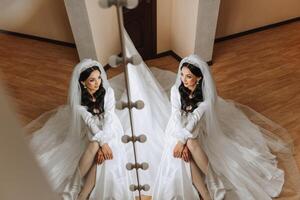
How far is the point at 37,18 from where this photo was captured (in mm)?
1656

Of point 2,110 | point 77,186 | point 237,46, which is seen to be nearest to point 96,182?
point 77,186

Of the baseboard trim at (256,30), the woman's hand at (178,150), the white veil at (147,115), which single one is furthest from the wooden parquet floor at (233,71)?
the woman's hand at (178,150)

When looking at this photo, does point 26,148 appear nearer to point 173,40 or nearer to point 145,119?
point 145,119

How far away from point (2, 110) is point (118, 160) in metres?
1.37

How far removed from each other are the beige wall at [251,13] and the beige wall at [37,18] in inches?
67.0

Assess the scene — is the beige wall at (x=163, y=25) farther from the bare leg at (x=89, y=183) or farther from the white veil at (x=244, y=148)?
the bare leg at (x=89, y=183)

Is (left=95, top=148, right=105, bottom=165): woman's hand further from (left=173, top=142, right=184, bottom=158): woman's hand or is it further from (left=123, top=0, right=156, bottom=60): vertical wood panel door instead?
(left=123, top=0, right=156, bottom=60): vertical wood panel door

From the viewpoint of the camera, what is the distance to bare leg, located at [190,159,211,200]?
1624 mm

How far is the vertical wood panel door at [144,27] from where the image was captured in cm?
192

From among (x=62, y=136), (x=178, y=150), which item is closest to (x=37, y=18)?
(x=62, y=136)

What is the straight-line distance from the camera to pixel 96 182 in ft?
5.36

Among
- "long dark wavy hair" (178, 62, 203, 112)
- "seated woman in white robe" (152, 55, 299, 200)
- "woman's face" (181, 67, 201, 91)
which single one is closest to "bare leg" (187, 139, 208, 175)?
"seated woman in white robe" (152, 55, 299, 200)

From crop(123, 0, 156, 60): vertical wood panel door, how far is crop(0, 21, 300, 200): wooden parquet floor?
5.6 inches

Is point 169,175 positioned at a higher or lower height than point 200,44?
lower
